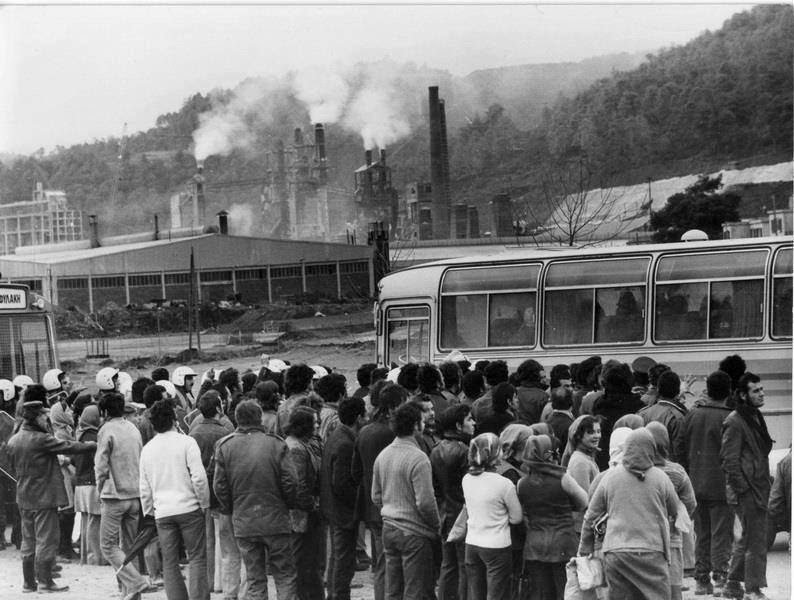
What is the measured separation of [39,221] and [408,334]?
25422mm

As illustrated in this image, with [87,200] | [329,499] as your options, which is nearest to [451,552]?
[329,499]

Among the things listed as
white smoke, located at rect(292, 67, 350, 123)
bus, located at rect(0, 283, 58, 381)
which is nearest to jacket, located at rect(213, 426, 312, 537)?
bus, located at rect(0, 283, 58, 381)

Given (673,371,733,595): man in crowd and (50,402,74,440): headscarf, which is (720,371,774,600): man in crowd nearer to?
→ (673,371,733,595): man in crowd

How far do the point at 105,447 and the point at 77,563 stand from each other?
2.72 meters

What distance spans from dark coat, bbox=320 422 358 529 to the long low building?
2715cm

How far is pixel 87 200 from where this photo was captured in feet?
145

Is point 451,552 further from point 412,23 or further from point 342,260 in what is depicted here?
point 412,23

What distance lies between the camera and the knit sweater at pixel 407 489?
25.0 ft

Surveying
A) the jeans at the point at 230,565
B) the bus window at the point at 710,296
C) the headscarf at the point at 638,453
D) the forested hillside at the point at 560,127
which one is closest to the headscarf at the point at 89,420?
the jeans at the point at 230,565

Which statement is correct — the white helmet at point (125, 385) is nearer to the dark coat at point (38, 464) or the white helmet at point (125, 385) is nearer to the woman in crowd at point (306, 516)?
the dark coat at point (38, 464)

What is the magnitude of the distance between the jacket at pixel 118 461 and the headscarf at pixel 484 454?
3.51m

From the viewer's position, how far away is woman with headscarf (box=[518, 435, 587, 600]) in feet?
23.0

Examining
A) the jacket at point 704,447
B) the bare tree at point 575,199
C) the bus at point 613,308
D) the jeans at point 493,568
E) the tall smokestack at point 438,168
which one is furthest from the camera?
the bare tree at point 575,199

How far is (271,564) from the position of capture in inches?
332
